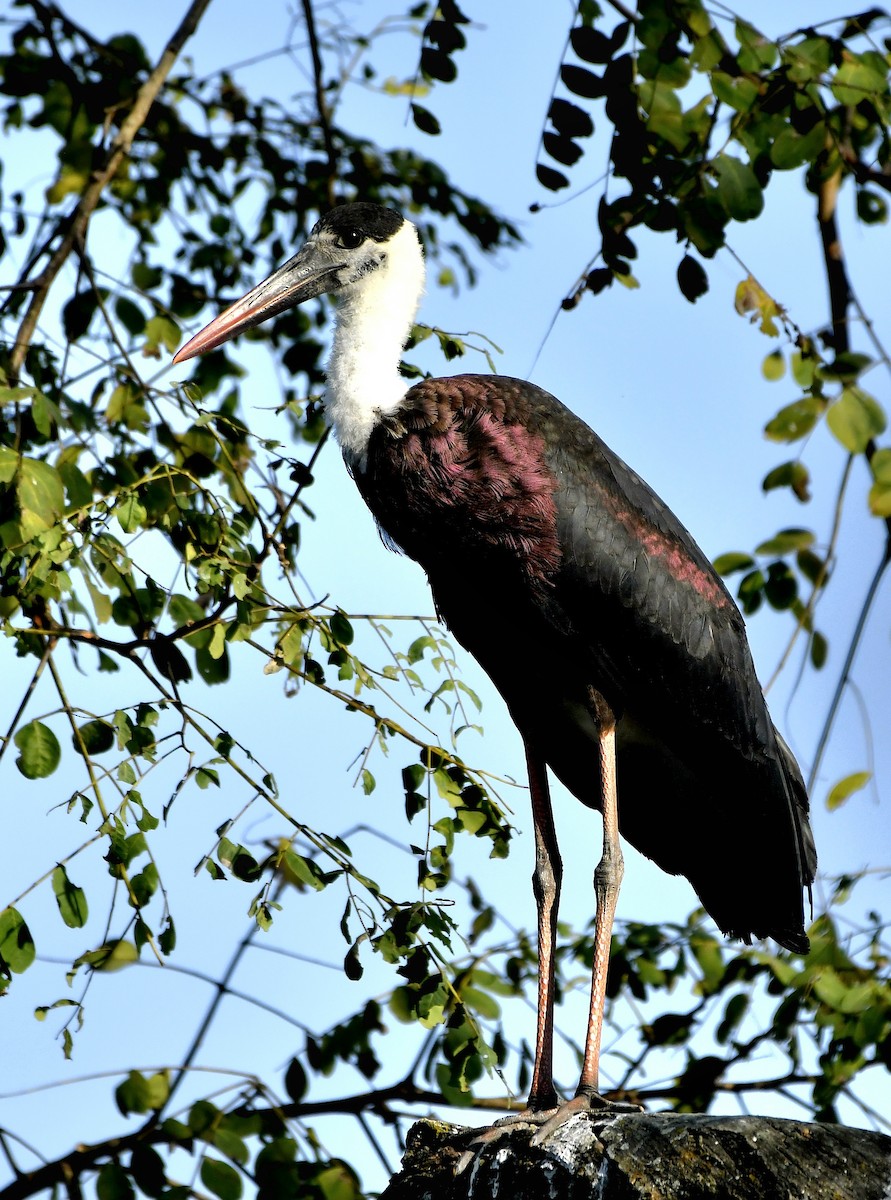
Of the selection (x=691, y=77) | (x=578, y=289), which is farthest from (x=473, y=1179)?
(x=691, y=77)

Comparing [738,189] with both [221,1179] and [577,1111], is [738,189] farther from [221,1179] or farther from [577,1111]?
[221,1179]

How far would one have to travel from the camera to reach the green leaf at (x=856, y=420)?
258cm

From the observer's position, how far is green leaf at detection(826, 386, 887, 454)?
2.58 meters

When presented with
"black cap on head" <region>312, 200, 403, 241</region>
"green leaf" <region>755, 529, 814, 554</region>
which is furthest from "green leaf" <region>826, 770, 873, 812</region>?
"black cap on head" <region>312, 200, 403, 241</region>

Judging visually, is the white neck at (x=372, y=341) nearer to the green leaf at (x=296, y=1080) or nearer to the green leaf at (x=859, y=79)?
the green leaf at (x=859, y=79)

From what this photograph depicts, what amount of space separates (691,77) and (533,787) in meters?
1.97

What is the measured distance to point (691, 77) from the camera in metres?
3.04

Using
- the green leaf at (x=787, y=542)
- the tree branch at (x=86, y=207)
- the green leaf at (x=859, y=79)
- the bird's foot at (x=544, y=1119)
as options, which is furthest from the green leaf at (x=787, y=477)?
the tree branch at (x=86, y=207)

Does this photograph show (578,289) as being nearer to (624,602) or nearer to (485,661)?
(624,602)

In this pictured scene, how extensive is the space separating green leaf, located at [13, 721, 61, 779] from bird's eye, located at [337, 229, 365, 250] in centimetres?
188

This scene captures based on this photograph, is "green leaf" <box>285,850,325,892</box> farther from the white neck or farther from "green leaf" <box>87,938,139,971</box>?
the white neck

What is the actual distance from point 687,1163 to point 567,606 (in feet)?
4.79

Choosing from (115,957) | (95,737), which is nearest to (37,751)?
(95,737)

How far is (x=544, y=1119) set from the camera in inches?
125
